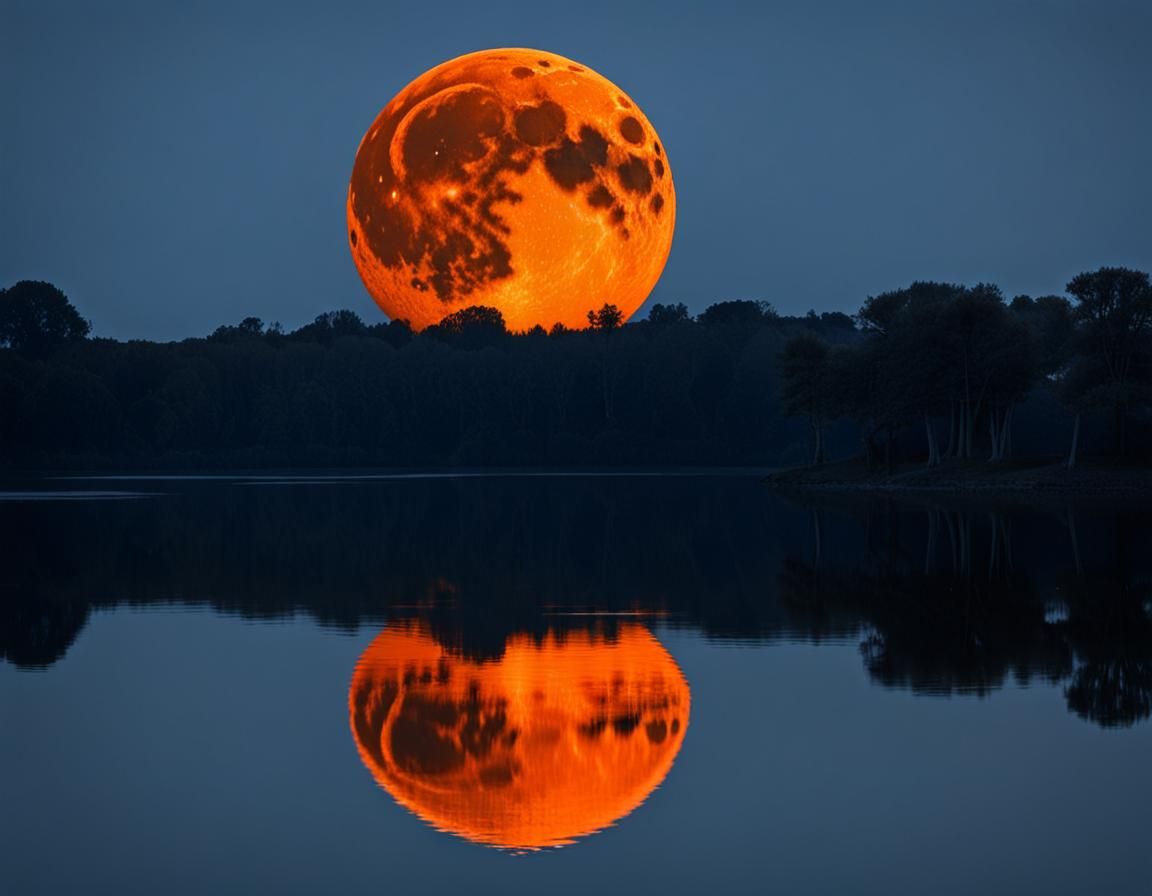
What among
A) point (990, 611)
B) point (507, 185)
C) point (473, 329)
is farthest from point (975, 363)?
point (473, 329)

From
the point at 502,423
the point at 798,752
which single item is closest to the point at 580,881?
the point at 798,752

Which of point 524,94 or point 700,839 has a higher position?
point 524,94

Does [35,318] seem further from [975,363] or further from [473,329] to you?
[975,363]

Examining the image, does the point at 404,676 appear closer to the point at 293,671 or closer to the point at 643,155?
the point at 293,671

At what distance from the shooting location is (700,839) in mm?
14617

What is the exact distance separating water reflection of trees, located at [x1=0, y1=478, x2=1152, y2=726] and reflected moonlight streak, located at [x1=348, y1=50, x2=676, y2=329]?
44290 mm

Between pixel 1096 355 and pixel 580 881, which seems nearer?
pixel 580 881

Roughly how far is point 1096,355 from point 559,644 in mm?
67805

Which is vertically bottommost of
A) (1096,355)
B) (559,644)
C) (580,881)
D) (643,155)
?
(580,881)

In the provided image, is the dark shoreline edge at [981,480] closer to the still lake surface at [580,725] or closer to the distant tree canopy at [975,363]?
the distant tree canopy at [975,363]

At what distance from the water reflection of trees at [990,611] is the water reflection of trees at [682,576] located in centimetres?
7

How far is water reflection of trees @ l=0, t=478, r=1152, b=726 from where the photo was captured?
85.4 ft

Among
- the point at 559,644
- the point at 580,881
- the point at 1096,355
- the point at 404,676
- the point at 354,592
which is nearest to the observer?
the point at 580,881

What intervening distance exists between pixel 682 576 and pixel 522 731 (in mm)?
19262
